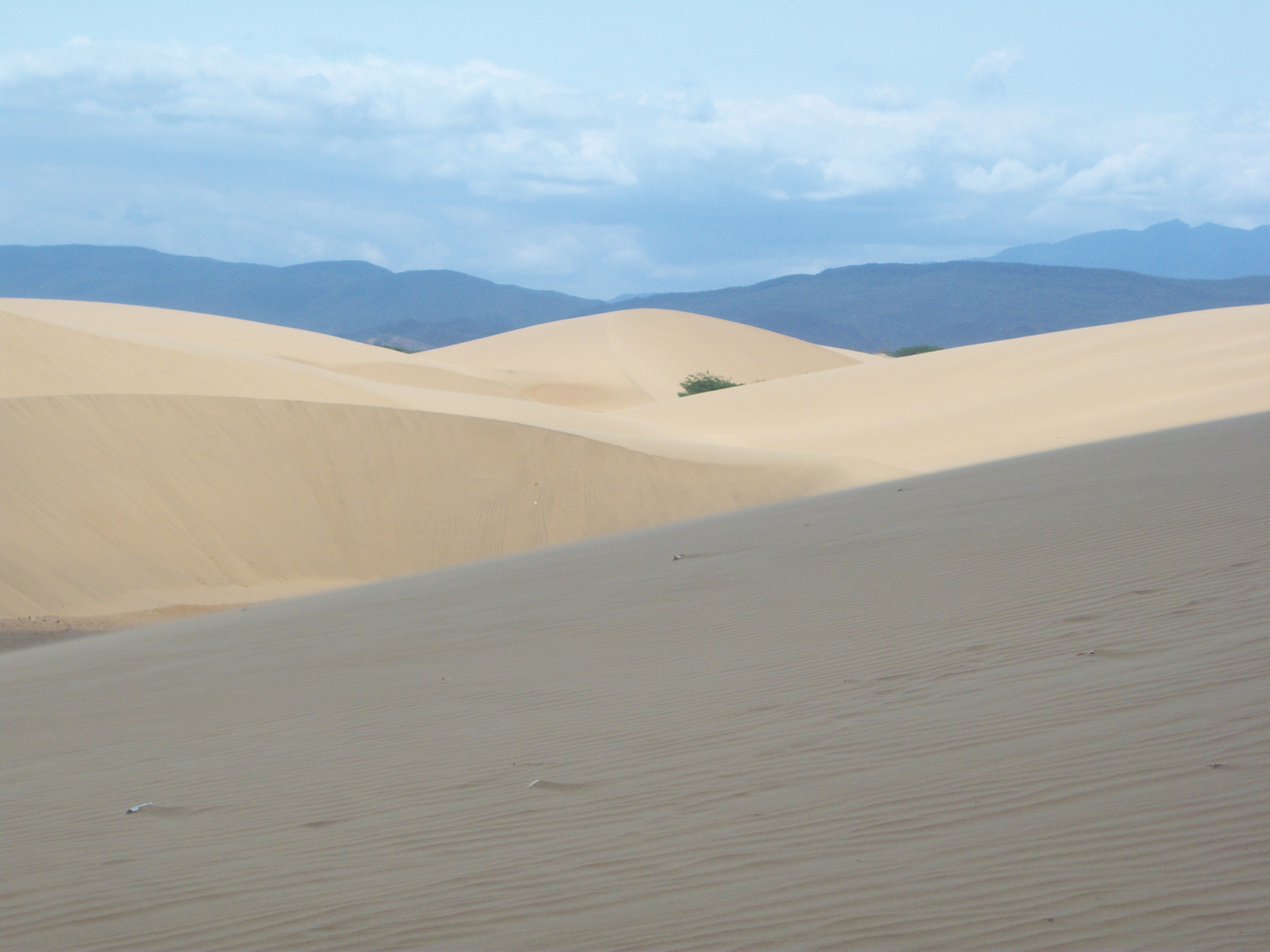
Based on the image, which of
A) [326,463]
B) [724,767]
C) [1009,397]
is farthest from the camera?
[1009,397]

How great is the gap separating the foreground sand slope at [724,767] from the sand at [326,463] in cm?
588

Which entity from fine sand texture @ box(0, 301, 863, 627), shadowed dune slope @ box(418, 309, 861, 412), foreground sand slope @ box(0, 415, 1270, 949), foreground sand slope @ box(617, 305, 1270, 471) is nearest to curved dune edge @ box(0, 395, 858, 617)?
fine sand texture @ box(0, 301, 863, 627)

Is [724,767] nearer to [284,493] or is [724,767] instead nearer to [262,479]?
[284,493]

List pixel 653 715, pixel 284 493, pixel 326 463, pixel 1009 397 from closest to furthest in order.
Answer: pixel 653 715 → pixel 284 493 → pixel 326 463 → pixel 1009 397

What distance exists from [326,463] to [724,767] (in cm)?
1395

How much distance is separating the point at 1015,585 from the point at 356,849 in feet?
14.0

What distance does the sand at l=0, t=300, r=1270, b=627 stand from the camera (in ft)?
45.9

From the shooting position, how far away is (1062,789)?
3.47 metres

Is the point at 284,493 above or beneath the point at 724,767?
above

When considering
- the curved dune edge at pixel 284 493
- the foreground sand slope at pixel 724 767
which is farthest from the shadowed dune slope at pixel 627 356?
the foreground sand slope at pixel 724 767

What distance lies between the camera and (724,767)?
422 cm

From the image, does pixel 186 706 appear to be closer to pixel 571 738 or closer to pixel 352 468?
pixel 571 738

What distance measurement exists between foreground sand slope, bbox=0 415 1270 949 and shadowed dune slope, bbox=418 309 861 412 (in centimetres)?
4741

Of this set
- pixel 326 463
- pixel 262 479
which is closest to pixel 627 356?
pixel 326 463
